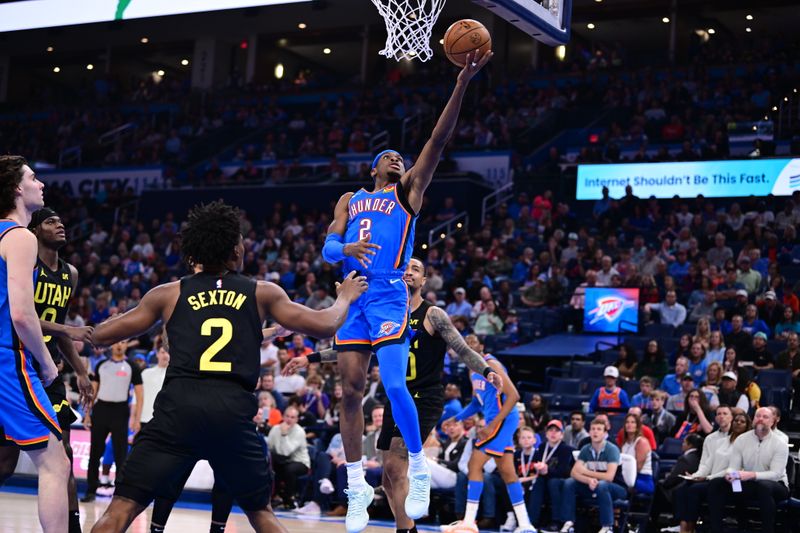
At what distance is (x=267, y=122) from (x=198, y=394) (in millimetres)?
28572

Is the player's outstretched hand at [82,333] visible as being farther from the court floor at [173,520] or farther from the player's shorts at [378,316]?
the court floor at [173,520]

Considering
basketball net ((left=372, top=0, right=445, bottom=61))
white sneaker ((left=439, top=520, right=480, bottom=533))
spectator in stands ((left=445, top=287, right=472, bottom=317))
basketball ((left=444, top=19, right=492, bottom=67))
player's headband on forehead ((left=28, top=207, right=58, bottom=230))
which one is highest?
basketball net ((left=372, top=0, right=445, bottom=61))

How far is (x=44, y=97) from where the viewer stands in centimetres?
3931

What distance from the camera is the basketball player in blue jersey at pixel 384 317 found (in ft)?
23.8

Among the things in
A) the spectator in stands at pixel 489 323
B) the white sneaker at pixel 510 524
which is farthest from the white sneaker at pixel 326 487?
the spectator in stands at pixel 489 323

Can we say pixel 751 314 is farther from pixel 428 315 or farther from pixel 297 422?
pixel 428 315

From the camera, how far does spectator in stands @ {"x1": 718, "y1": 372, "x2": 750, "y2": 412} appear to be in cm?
1336

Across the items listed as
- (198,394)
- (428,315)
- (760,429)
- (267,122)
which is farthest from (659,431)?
(267,122)

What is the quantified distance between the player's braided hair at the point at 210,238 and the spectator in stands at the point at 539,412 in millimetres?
9387

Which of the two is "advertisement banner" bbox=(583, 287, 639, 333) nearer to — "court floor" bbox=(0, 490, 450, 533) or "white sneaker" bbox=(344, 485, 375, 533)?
"court floor" bbox=(0, 490, 450, 533)

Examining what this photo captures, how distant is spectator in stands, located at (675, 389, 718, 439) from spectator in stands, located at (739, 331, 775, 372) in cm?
171

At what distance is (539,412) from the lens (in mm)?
14391

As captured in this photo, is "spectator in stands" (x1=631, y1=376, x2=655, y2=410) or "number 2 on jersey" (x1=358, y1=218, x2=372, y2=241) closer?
"number 2 on jersey" (x1=358, y1=218, x2=372, y2=241)

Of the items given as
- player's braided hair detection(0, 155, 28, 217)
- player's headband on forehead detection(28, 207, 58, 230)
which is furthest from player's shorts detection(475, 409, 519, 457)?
player's braided hair detection(0, 155, 28, 217)
